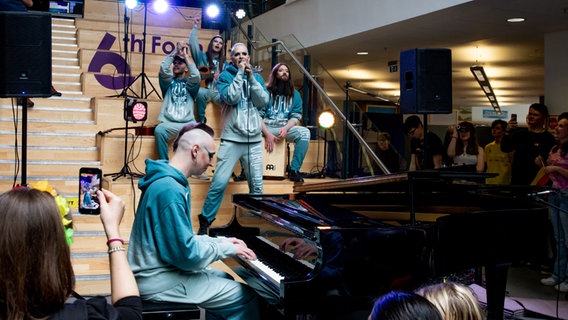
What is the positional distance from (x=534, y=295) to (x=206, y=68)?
439cm

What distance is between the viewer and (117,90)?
8.48m

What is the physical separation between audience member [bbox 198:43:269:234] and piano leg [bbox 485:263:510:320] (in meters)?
2.75

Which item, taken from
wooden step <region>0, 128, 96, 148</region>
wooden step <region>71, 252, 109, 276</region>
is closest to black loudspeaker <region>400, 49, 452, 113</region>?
wooden step <region>71, 252, 109, 276</region>

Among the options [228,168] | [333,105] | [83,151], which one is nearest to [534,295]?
[228,168]

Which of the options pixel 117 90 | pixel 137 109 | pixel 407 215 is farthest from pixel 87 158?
pixel 407 215

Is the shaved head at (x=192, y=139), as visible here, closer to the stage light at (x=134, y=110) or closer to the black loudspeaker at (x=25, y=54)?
the black loudspeaker at (x=25, y=54)

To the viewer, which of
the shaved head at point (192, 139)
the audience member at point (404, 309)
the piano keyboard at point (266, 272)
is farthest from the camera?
the shaved head at point (192, 139)

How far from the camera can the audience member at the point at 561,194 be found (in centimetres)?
589

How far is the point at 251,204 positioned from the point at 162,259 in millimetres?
1051

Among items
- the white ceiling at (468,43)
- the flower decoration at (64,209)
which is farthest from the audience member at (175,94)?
the flower decoration at (64,209)

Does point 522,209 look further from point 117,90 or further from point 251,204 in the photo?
point 117,90

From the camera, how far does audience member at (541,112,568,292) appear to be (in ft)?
19.3

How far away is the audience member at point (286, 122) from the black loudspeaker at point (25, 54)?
332 centimetres

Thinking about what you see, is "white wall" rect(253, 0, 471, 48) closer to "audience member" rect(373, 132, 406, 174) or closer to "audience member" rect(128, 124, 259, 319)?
"audience member" rect(373, 132, 406, 174)
